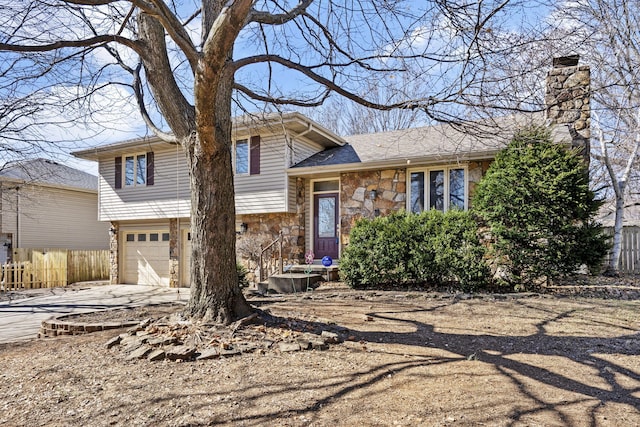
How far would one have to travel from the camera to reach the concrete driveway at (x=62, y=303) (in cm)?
658

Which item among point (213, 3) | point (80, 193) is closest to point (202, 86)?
point (213, 3)

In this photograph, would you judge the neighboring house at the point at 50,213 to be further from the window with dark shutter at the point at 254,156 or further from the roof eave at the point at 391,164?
the roof eave at the point at 391,164

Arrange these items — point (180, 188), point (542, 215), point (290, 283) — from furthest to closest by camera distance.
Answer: point (180, 188) < point (290, 283) < point (542, 215)

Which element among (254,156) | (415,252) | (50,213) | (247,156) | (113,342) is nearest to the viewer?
(113,342)

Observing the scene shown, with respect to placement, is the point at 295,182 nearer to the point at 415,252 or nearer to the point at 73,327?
the point at 415,252

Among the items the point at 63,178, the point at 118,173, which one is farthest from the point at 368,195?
the point at 63,178

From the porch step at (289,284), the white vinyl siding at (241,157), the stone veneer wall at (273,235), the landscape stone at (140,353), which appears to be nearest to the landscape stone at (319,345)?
the landscape stone at (140,353)

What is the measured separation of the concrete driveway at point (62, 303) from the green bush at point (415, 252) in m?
3.94

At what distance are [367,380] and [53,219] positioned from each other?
18161 millimetres

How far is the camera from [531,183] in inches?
279

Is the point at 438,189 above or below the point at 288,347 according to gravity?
above

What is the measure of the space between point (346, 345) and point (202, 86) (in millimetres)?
2866

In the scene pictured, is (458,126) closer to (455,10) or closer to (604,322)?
(455,10)

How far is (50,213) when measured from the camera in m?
16.6
